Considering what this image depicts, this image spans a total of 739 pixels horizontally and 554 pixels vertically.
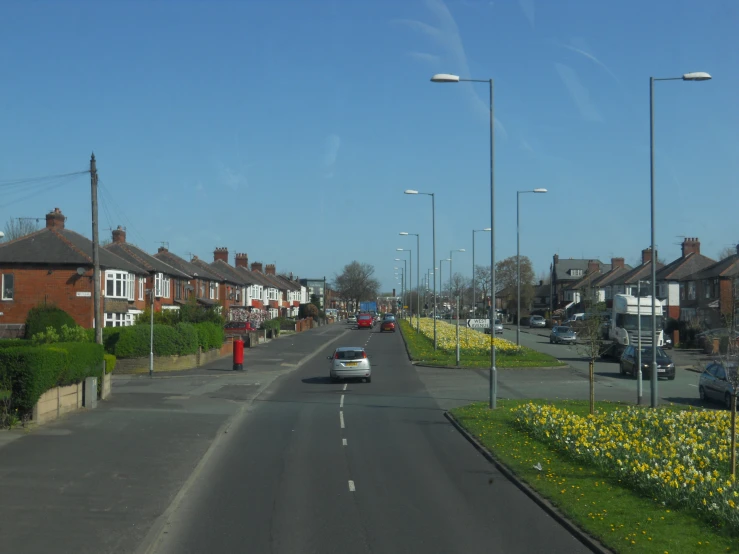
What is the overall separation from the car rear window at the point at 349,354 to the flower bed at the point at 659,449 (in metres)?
13.3

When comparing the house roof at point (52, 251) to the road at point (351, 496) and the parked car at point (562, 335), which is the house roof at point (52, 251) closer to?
the road at point (351, 496)

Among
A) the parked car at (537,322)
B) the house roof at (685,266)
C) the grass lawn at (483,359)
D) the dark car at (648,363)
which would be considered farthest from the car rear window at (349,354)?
the parked car at (537,322)

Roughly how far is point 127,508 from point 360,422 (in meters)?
10.0

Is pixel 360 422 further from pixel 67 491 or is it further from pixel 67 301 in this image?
pixel 67 301

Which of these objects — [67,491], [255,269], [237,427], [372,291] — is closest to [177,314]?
[237,427]

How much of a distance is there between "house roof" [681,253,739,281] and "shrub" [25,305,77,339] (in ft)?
136

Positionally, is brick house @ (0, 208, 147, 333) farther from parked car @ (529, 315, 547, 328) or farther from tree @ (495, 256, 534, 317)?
tree @ (495, 256, 534, 317)

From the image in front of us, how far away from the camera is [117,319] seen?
4891 cm

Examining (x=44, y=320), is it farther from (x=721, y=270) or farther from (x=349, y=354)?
(x=721, y=270)

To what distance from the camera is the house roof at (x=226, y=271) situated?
82.9 meters

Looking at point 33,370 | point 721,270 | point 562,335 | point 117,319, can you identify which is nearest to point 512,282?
point 562,335

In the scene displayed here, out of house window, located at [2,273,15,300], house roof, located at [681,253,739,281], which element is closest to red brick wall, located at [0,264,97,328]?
house window, located at [2,273,15,300]

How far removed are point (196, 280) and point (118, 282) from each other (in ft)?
74.3

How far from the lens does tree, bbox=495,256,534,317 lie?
128m
